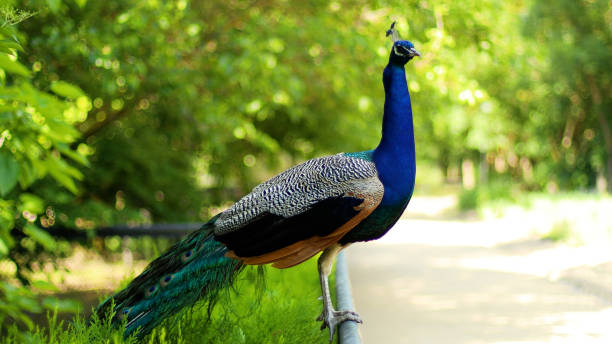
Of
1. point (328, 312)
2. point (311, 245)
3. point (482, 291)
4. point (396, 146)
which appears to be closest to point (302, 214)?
point (311, 245)

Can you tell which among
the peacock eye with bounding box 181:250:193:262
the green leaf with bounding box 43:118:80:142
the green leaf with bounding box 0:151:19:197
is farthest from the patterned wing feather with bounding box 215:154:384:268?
the green leaf with bounding box 0:151:19:197

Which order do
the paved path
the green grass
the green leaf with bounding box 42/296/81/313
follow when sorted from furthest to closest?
1. the paved path
2. the green grass
3. the green leaf with bounding box 42/296/81/313

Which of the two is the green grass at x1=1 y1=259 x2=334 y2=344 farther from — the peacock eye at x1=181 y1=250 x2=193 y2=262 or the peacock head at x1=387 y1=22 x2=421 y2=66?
the peacock head at x1=387 y1=22 x2=421 y2=66

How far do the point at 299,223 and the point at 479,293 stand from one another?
4997 millimetres

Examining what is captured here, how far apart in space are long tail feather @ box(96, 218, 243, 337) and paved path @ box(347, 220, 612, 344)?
2.56 m

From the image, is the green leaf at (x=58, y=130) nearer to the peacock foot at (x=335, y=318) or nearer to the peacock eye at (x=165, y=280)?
the peacock eye at (x=165, y=280)

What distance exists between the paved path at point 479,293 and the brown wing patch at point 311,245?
2608 mm

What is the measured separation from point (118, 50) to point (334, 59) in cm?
240

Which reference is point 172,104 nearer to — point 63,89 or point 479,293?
point 479,293

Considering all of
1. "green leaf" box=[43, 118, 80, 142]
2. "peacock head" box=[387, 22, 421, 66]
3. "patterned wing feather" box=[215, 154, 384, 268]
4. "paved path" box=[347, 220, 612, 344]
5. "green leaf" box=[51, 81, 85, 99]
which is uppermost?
"peacock head" box=[387, 22, 421, 66]

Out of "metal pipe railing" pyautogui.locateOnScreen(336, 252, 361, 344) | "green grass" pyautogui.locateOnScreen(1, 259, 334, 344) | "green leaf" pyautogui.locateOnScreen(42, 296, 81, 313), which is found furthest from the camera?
"green grass" pyautogui.locateOnScreen(1, 259, 334, 344)

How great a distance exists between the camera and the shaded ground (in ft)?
17.7

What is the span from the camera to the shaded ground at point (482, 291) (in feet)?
17.7

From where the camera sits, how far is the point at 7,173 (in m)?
2.11
